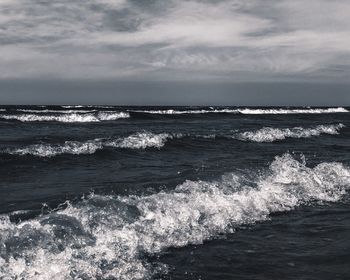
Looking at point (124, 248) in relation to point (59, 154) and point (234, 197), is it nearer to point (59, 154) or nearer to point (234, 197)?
point (234, 197)

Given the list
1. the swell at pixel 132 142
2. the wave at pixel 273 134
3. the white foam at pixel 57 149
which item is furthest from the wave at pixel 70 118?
the white foam at pixel 57 149

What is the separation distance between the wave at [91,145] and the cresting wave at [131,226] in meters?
7.43

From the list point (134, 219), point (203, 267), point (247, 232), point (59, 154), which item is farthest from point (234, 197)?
point (59, 154)

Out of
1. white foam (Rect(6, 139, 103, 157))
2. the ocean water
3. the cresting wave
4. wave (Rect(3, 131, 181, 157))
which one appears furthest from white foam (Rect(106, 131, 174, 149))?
the cresting wave

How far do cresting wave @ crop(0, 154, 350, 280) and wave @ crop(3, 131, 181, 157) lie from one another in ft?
24.4

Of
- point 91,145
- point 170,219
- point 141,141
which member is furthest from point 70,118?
point 170,219

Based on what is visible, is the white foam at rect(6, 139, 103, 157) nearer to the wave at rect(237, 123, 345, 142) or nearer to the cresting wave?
the cresting wave

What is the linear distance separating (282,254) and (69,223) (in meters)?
3.22

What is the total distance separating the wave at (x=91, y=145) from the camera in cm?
1545

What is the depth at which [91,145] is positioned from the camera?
17.0 m

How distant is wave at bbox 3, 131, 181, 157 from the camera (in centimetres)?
1545

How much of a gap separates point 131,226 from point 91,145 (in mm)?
10509

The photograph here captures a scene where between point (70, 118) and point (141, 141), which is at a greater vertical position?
point (70, 118)

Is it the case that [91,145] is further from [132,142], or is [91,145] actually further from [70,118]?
[70,118]
